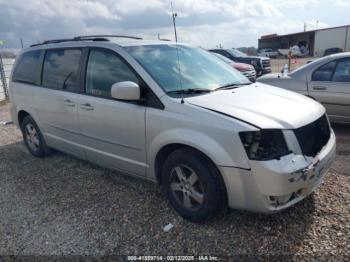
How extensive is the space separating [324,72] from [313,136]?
329 centimetres

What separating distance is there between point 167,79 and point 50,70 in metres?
2.25

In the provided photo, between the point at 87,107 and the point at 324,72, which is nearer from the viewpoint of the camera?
the point at 87,107

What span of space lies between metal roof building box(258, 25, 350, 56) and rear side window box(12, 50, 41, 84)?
4673cm

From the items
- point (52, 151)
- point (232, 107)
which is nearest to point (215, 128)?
point (232, 107)

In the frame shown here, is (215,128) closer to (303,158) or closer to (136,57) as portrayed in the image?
(303,158)

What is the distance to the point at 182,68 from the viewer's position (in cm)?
373

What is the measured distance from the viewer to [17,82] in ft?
18.0

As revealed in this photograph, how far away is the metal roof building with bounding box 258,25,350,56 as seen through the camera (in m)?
44.8

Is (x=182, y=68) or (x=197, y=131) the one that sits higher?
(x=182, y=68)

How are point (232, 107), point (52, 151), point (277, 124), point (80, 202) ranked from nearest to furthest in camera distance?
1. point (277, 124)
2. point (232, 107)
3. point (80, 202)
4. point (52, 151)

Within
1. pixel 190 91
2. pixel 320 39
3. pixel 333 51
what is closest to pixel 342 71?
pixel 190 91

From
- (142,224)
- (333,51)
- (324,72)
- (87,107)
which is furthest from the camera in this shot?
(333,51)

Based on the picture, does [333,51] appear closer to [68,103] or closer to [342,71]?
[342,71]

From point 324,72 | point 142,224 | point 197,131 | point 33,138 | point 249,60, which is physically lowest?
point 142,224
